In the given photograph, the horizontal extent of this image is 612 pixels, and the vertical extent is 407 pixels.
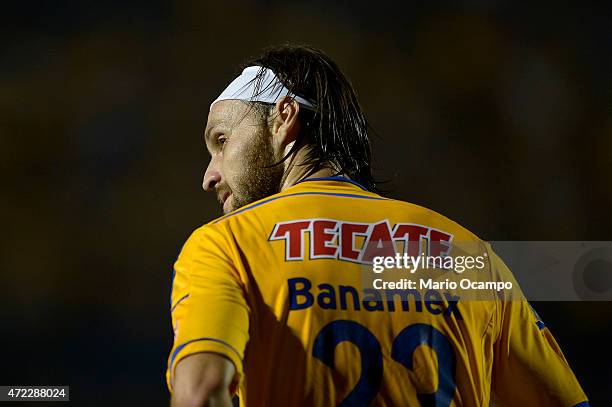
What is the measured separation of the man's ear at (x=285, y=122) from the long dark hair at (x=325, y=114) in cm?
2

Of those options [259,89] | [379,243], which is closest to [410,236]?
[379,243]

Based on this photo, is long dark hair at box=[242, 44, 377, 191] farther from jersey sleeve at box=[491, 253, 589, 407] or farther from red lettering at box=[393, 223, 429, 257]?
jersey sleeve at box=[491, 253, 589, 407]

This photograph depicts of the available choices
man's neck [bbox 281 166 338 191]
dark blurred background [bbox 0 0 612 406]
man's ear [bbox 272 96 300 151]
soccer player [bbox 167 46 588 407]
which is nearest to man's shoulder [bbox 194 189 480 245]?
soccer player [bbox 167 46 588 407]

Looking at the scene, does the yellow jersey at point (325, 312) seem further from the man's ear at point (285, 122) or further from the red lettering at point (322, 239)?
Result: the man's ear at point (285, 122)

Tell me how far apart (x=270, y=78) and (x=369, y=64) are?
2872 mm

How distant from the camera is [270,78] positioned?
1.63m

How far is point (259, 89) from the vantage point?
159cm

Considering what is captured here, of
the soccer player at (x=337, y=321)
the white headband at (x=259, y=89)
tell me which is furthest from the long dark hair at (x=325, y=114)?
the soccer player at (x=337, y=321)

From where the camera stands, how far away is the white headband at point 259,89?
1563 mm

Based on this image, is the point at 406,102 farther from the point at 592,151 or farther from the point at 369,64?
the point at 592,151

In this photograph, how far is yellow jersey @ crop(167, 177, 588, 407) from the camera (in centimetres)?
106

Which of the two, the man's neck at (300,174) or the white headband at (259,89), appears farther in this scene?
the white headband at (259,89)

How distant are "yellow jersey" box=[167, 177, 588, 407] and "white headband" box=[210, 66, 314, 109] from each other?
15.1 inches

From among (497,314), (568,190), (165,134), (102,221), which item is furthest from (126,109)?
(497,314)
